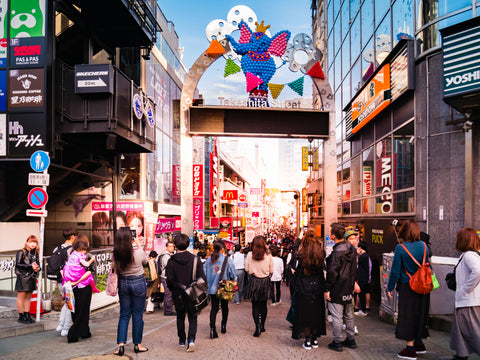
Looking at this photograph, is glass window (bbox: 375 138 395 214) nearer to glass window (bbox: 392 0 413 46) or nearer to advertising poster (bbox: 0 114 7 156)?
glass window (bbox: 392 0 413 46)

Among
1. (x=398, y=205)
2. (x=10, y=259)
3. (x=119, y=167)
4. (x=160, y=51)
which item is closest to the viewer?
(x=10, y=259)

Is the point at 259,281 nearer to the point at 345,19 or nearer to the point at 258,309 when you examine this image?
the point at 258,309

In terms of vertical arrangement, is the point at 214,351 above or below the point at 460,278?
below

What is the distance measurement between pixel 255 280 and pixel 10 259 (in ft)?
20.5

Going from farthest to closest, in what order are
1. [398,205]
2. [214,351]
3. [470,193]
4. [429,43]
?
[398,205] → [429,43] → [470,193] → [214,351]

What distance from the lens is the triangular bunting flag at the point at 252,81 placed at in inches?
589

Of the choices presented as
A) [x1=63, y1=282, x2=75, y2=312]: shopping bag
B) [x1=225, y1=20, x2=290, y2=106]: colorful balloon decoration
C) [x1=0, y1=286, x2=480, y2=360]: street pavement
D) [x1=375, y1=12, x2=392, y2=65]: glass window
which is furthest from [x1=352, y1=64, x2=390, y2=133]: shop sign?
[x1=63, y1=282, x2=75, y2=312]: shopping bag

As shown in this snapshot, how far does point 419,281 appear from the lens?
18.3ft

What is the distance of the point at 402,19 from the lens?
12.6 metres

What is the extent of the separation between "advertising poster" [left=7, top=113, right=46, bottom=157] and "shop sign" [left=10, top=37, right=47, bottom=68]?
62.3 inches

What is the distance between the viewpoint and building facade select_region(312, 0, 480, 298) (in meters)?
9.45

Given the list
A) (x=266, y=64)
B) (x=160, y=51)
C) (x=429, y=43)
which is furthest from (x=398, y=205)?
(x=160, y=51)

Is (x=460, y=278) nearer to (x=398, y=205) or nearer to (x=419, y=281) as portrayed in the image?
(x=419, y=281)

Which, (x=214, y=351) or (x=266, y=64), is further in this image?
(x=266, y=64)
